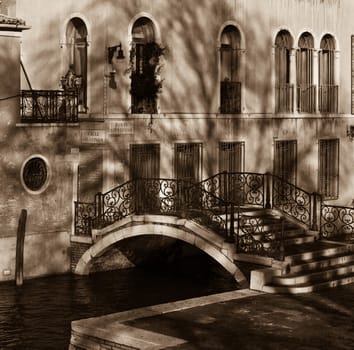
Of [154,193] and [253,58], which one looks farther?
[253,58]

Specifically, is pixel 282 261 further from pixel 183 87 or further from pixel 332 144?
pixel 332 144

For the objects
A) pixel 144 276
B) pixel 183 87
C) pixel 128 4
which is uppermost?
pixel 128 4

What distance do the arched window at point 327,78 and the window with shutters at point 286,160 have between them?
5.92 feet

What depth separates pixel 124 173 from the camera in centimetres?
2425

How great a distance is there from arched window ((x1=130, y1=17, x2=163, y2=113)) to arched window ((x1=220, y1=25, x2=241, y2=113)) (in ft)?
8.53

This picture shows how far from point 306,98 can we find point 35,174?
979 centimetres

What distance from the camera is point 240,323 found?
1562 cm

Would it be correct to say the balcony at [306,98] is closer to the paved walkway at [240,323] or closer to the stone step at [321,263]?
the stone step at [321,263]

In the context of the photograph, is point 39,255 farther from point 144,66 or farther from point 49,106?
point 144,66

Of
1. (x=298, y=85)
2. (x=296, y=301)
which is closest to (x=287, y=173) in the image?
(x=298, y=85)

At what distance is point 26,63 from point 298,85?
9.27 m

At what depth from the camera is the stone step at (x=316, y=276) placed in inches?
718

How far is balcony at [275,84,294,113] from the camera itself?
93.0ft

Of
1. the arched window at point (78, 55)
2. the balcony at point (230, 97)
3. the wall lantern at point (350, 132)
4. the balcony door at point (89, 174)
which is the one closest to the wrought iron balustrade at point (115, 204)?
the balcony door at point (89, 174)
